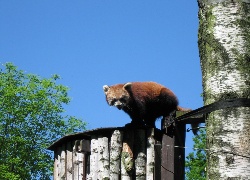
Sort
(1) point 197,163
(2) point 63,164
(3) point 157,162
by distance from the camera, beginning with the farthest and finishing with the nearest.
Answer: (1) point 197,163 < (2) point 63,164 < (3) point 157,162

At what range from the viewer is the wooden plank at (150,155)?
9828 millimetres

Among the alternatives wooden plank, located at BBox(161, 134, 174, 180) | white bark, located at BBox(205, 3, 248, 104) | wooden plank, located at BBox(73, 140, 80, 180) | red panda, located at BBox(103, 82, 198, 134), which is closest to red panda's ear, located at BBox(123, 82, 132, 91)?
red panda, located at BBox(103, 82, 198, 134)

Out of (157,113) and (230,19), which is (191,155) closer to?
(157,113)

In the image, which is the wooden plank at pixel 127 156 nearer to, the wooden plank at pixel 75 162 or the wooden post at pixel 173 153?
the wooden post at pixel 173 153

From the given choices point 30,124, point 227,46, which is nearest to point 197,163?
point 30,124

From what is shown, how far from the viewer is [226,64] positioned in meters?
5.23

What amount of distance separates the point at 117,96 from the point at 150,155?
3157mm

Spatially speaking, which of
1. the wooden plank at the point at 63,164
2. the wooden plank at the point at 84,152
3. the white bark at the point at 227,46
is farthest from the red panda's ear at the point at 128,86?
the white bark at the point at 227,46

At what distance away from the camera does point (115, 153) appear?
33.3 ft

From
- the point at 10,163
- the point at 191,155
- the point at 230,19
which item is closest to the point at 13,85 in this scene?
the point at 10,163

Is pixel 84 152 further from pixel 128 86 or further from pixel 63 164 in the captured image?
pixel 128 86

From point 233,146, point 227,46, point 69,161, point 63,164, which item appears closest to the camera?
point 233,146

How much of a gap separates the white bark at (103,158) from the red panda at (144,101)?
158 centimetres

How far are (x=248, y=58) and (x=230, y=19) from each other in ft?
1.43
